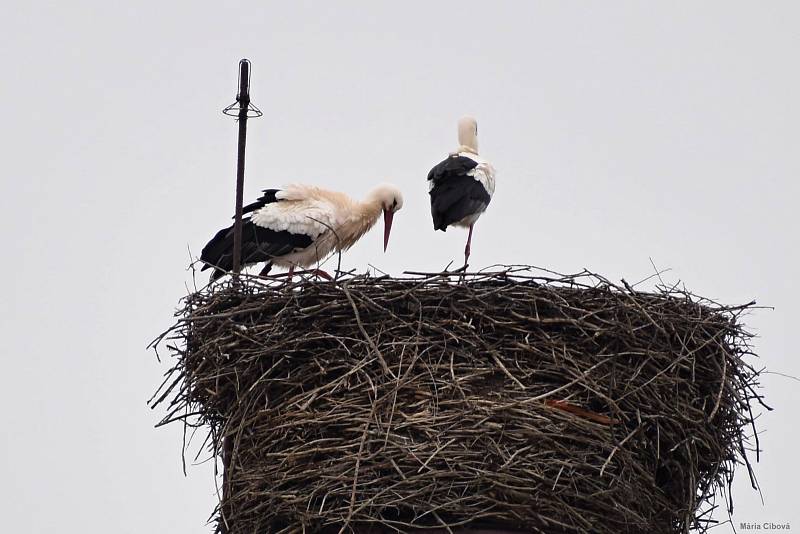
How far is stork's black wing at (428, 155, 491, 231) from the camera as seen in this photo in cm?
1001

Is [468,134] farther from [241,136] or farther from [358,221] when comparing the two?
[241,136]

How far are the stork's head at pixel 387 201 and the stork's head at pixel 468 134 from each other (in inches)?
37.3

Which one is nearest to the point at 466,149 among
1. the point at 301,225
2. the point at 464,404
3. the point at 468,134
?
the point at 468,134

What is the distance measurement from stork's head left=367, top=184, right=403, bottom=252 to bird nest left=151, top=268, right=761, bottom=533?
2.82 metres

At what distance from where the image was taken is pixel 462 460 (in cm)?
709

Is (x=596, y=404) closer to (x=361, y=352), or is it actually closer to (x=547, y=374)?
(x=547, y=374)

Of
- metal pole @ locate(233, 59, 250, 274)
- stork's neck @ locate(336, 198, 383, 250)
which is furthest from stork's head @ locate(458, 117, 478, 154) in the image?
metal pole @ locate(233, 59, 250, 274)

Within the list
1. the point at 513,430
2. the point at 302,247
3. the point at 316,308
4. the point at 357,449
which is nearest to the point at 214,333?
the point at 316,308

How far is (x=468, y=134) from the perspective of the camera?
448 inches

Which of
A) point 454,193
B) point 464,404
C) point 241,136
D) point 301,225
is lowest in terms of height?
point 464,404

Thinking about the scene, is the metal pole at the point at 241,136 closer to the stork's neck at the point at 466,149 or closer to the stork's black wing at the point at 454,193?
the stork's black wing at the point at 454,193

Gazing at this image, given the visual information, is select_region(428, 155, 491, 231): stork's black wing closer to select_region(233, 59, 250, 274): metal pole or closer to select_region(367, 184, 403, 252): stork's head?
select_region(367, 184, 403, 252): stork's head

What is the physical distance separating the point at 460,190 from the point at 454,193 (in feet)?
0.19

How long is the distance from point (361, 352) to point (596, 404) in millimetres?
1236
